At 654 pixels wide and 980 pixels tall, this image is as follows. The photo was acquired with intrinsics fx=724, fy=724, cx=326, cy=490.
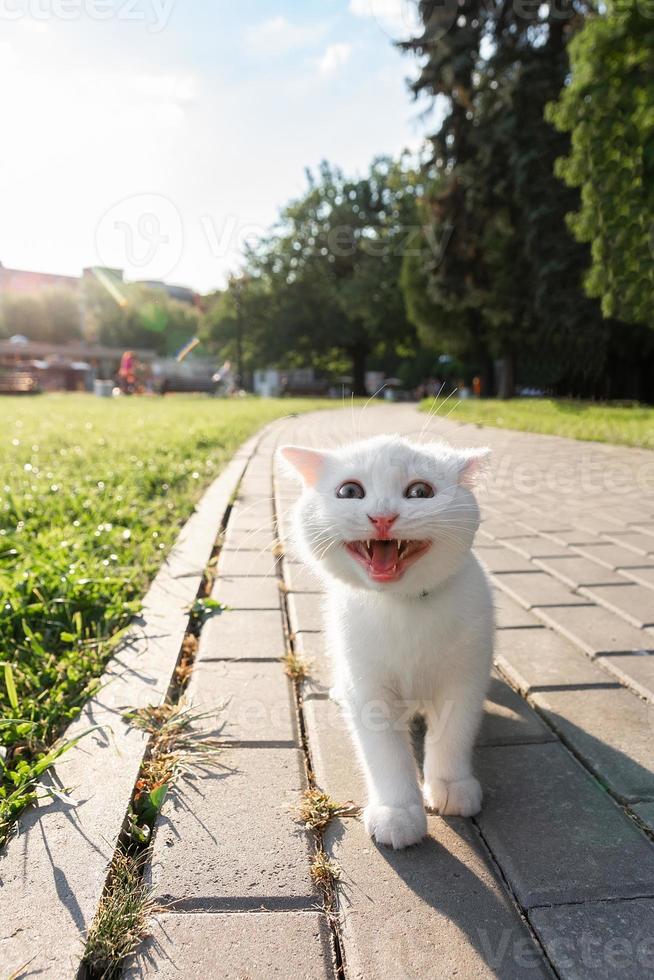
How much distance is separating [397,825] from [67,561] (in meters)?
2.49

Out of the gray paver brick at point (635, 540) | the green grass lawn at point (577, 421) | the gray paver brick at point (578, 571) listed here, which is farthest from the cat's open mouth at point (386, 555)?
the green grass lawn at point (577, 421)

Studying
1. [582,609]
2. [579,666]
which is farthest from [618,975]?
[582,609]

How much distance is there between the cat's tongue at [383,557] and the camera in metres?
1.81

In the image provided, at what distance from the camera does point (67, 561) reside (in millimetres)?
3709

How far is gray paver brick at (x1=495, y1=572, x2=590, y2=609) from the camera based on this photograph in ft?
11.7

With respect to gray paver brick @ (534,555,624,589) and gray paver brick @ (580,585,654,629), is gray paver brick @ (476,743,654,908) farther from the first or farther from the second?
gray paver brick @ (534,555,624,589)

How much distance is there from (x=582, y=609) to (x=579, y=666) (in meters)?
0.70

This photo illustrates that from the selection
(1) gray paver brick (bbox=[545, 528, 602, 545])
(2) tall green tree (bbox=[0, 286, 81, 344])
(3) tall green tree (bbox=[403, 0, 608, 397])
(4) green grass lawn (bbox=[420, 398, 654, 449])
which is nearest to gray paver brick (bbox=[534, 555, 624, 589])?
(1) gray paver brick (bbox=[545, 528, 602, 545])

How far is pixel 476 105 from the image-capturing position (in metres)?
22.4

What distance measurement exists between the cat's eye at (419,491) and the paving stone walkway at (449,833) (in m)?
0.46

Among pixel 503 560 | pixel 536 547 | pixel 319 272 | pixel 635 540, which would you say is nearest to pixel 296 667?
pixel 503 560

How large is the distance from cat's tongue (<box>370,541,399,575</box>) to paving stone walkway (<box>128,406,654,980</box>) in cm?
43

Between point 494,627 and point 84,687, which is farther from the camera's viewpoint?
point 84,687

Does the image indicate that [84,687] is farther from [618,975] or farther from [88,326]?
[88,326]
